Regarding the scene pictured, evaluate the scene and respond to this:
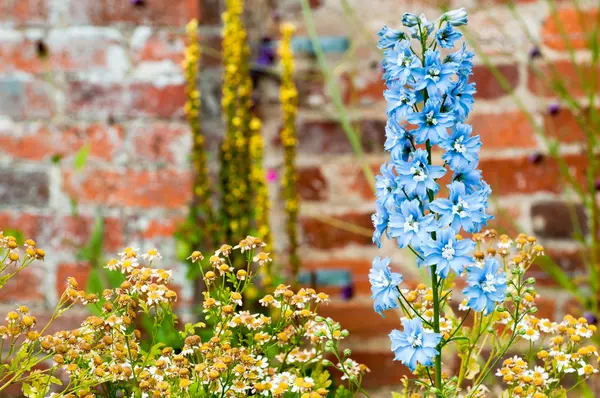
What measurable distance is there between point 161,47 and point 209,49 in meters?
0.09

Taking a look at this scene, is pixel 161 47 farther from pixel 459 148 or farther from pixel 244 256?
pixel 459 148

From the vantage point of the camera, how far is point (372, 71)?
1613 mm

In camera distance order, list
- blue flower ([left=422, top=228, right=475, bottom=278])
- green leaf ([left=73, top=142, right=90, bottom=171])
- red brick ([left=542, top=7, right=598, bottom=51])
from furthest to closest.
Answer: red brick ([left=542, top=7, right=598, bottom=51])
green leaf ([left=73, top=142, right=90, bottom=171])
blue flower ([left=422, top=228, right=475, bottom=278])

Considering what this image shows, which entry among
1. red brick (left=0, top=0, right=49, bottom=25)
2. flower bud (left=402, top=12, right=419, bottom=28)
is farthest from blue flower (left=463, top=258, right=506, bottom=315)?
red brick (left=0, top=0, right=49, bottom=25)

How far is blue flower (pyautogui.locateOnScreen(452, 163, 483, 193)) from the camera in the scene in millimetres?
729

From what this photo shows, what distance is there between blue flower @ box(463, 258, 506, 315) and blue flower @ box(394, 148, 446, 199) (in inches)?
3.4

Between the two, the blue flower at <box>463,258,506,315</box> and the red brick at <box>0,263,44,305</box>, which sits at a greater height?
the blue flower at <box>463,258,506,315</box>

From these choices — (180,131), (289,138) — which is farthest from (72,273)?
(289,138)

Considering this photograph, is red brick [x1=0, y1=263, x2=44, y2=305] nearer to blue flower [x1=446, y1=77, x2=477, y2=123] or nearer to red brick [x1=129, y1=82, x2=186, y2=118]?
red brick [x1=129, y1=82, x2=186, y2=118]

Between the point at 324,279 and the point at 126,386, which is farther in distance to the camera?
the point at 324,279

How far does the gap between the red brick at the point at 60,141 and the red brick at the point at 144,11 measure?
191mm

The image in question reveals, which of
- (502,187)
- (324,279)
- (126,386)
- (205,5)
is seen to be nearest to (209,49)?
(205,5)

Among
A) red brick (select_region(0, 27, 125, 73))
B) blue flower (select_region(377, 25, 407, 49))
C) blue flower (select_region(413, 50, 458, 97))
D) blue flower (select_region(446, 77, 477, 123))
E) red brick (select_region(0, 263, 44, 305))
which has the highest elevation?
red brick (select_region(0, 27, 125, 73))

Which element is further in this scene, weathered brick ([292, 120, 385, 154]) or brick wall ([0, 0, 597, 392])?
weathered brick ([292, 120, 385, 154])
